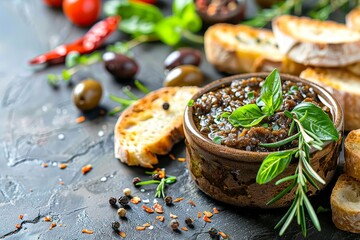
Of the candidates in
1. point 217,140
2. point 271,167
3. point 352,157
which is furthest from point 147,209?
point 352,157

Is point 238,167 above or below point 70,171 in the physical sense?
above

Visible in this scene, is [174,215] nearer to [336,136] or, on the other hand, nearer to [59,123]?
[336,136]

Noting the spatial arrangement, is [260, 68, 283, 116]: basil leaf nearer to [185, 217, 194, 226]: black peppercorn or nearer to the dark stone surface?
the dark stone surface

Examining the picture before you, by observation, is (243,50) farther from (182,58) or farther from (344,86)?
(344,86)

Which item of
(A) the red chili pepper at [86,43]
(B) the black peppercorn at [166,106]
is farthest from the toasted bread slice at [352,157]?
(A) the red chili pepper at [86,43]

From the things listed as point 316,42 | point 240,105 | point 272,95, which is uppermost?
point 272,95
